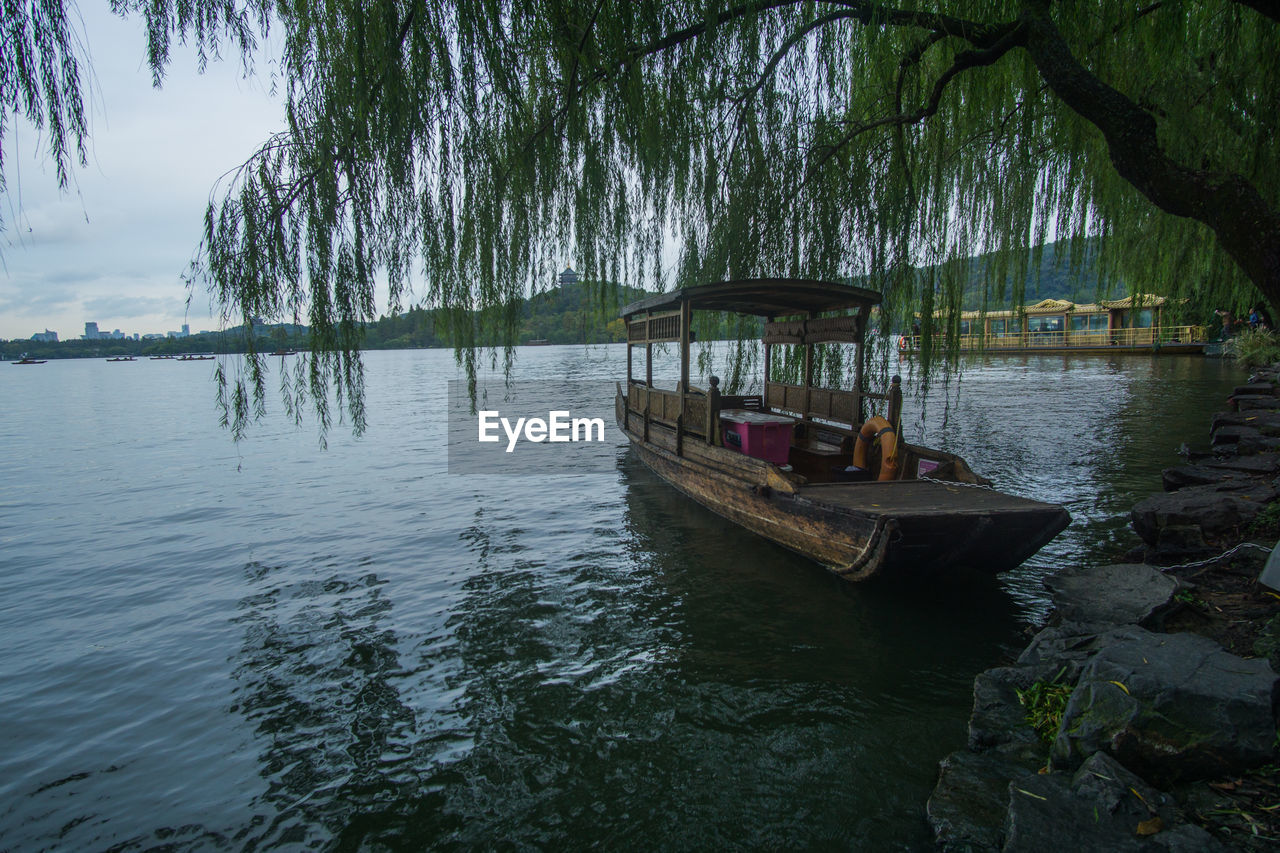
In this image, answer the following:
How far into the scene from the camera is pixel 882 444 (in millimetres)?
8211

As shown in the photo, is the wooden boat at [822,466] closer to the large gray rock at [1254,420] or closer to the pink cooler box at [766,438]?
the pink cooler box at [766,438]

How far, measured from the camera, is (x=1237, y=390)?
16.9m

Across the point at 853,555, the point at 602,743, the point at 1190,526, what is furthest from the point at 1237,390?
the point at 602,743

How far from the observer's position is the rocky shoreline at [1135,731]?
283 cm

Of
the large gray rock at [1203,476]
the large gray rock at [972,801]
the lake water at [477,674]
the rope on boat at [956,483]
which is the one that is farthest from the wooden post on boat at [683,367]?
the large gray rock at [1203,476]

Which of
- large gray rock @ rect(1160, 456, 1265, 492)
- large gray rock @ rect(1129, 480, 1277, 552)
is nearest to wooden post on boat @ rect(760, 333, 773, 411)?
large gray rock @ rect(1160, 456, 1265, 492)

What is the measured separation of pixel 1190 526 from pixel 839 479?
3.87 meters

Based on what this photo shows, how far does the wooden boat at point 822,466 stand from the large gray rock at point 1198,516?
5.46 feet

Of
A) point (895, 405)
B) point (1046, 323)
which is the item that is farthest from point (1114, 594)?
point (1046, 323)

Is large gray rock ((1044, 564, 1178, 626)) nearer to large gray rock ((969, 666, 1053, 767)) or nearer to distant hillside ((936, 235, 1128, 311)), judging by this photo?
large gray rock ((969, 666, 1053, 767))

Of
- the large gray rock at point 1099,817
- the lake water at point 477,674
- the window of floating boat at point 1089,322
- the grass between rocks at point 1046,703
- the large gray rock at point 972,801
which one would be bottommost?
the lake water at point 477,674

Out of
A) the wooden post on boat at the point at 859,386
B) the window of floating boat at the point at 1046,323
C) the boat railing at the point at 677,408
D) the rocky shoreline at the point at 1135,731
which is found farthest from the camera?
the window of floating boat at the point at 1046,323

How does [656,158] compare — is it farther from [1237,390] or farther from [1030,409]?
[1030,409]

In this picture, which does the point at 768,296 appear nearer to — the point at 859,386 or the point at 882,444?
the point at 859,386
